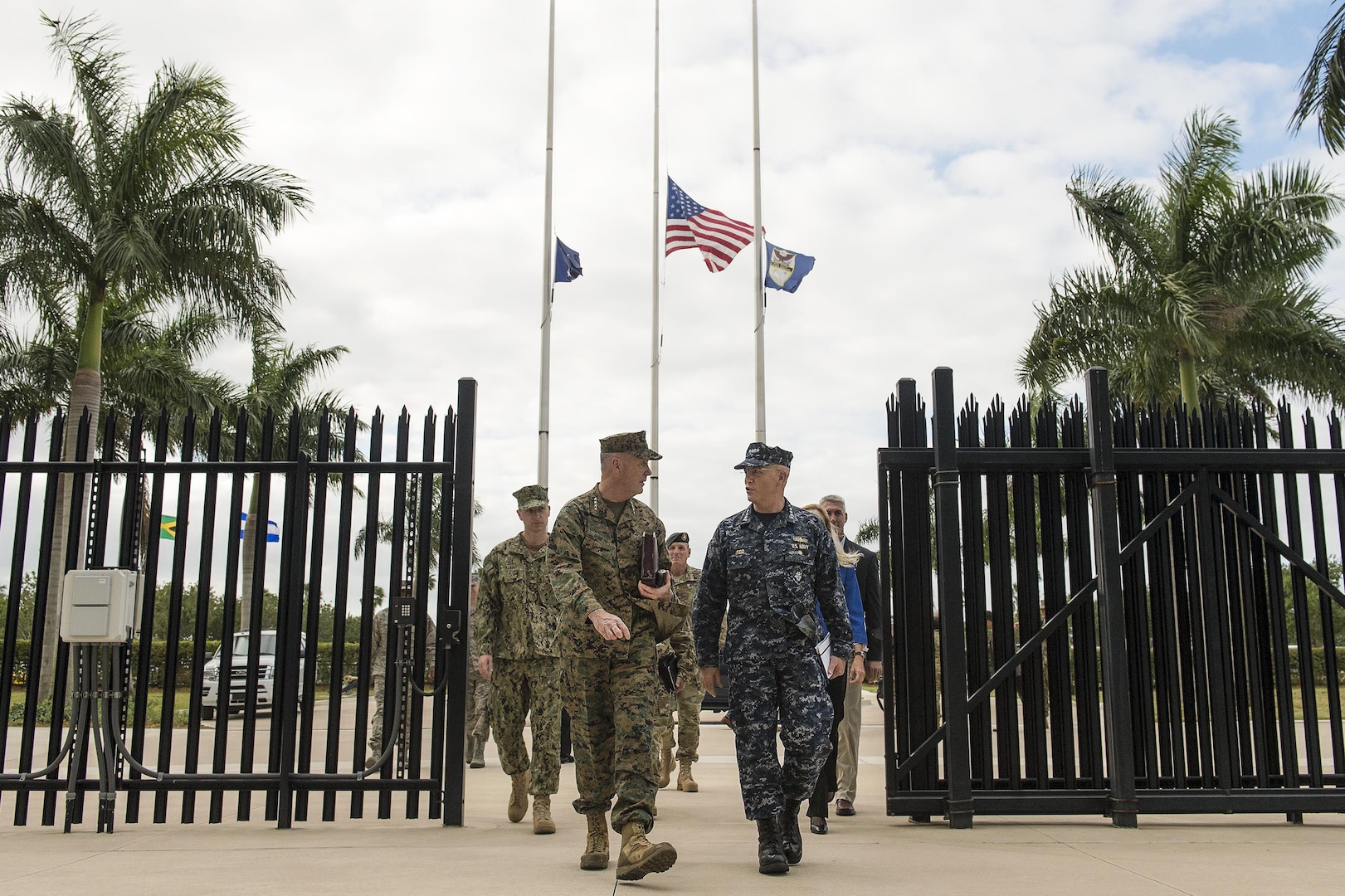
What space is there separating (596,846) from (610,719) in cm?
58

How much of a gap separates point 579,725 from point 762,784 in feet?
2.93

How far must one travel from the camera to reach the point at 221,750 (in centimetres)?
639

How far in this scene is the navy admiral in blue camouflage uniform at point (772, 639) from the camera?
5227mm

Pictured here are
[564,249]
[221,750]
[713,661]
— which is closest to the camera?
[713,661]

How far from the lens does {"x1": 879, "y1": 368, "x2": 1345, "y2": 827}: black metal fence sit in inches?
259

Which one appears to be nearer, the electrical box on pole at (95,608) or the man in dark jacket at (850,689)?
the electrical box on pole at (95,608)

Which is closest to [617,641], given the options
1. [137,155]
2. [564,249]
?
[564,249]

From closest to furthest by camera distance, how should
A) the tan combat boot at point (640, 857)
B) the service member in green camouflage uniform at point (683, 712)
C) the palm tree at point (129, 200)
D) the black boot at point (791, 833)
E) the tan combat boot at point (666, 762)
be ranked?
the tan combat boot at point (640, 857) < the black boot at point (791, 833) < the service member in green camouflage uniform at point (683, 712) < the tan combat boot at point (666, 762) < the palm tree at point (129, 200)

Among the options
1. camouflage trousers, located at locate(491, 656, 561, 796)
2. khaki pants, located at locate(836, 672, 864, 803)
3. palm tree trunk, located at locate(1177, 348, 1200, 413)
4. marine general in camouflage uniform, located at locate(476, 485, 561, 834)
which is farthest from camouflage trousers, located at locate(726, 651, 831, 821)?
palm tree trunk, located at locate(1177, 348, 1200, 413)

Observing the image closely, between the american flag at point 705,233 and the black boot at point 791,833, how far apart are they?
14.3 meters

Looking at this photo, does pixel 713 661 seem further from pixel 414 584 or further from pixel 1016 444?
pixel 1016 444

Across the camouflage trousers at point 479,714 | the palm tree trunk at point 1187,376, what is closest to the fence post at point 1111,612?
the camouflage trousers at point 479,714

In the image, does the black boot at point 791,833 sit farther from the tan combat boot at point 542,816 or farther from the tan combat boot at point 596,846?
the tan combat boot at point 542,816

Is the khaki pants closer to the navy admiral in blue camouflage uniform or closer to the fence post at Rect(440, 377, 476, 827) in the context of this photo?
the navy admiral in blue camouflage uniform
